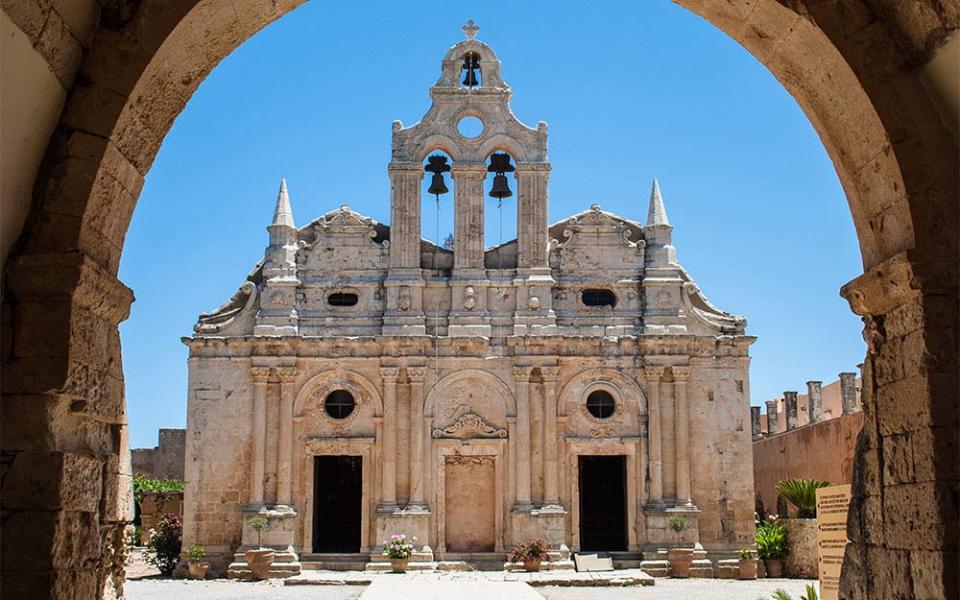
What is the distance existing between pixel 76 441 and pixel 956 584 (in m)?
4.71

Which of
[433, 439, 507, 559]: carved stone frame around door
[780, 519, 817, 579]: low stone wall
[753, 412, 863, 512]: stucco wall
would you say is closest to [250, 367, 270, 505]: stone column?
[433, 439, 507, 559]: carved stone frame around door

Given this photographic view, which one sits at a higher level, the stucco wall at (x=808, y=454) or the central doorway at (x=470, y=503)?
the stucco wall at (x=808, y=454)

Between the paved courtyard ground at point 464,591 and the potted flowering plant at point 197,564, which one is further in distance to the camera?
the potted flowering plant at point 197,564

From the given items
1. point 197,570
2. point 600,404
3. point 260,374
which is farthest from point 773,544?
point 197,570

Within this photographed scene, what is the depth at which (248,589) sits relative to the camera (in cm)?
2306

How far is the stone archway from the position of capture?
18.8 ft

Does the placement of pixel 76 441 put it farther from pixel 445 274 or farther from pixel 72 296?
pixel 445 274

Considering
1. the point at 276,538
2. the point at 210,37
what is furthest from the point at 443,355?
the point at 210,37

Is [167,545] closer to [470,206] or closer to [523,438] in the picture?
[523,438]

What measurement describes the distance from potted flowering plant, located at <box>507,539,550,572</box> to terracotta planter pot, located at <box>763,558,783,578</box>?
17.5 feet

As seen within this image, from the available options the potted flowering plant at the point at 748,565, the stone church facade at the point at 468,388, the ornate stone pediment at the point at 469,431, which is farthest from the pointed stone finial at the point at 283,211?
the potted flowering plant at the point at 748,565

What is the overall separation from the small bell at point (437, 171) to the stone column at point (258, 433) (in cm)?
612

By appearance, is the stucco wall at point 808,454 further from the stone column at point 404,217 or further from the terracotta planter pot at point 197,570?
the terracotta planter pot at point 197,570

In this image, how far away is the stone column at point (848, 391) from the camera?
33594 mm
